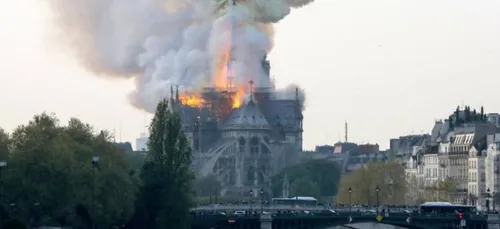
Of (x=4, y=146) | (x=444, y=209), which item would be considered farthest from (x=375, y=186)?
(x=4, y=146)

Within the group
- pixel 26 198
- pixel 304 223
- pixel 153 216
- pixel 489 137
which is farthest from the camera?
pixel 489 137

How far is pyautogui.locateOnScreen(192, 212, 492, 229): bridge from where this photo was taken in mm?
132625

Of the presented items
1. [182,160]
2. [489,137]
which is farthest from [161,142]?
[489,137]

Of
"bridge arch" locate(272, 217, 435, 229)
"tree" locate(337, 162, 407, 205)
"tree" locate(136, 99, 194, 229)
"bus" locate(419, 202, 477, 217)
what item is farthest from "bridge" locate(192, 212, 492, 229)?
"tree" locate(337, 162, 407, 205)

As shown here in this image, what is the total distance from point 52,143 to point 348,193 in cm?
6557

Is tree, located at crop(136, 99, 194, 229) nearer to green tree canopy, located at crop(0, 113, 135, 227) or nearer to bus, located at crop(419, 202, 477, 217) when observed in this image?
green tree canopy, located at crop(0, 113, 135, 227)

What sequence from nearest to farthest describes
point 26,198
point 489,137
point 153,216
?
1. point 26,198
2. point 153,216
3. point 489,137

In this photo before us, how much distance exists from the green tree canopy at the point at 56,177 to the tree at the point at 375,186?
58971 millimetres

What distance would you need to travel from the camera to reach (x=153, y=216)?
125938 millimetres

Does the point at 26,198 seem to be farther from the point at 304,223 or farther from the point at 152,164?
the point at 304,223

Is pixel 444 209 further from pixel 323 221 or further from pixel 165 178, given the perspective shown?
pixel 165 178

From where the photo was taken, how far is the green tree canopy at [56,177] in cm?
11675

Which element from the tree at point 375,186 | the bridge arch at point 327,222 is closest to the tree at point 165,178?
the bridge arch at point 327,222

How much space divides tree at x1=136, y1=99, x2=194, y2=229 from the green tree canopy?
1668 millimetres
